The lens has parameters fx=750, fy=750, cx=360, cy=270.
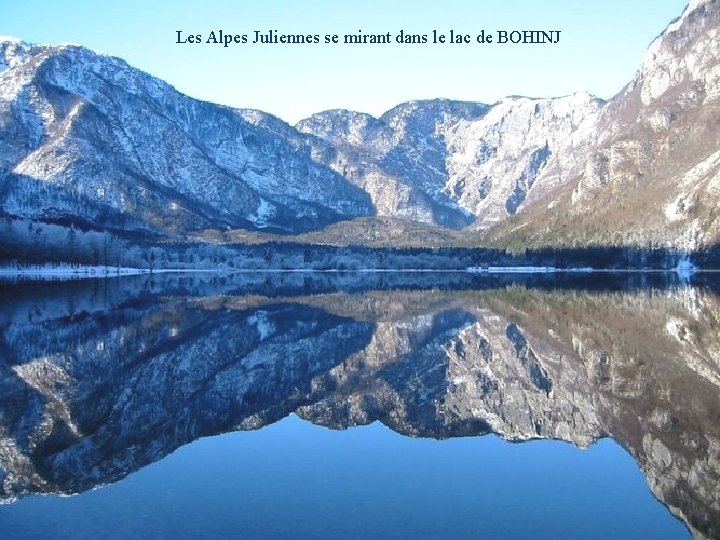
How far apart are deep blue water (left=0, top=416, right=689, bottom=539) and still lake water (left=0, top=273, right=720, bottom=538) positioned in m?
0.08

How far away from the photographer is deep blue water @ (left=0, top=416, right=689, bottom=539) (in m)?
18.0

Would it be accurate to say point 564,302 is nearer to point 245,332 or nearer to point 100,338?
point 245,332

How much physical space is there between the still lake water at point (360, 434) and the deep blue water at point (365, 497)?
78 millimetres

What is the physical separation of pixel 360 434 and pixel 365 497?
28.6ft

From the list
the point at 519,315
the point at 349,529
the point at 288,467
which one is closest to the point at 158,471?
the point at 288,467

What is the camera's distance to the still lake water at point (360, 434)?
61.9ft

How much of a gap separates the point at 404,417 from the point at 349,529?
14.4 metres

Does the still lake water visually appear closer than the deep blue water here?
No

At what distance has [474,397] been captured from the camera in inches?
1426

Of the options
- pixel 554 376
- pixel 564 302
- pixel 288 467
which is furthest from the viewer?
pixel 564 302

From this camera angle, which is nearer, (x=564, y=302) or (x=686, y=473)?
(x=686, y=473)

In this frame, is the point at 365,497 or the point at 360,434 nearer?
the point at 365,497

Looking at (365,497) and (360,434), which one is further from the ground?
(365,497)

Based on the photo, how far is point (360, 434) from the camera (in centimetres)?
2922
